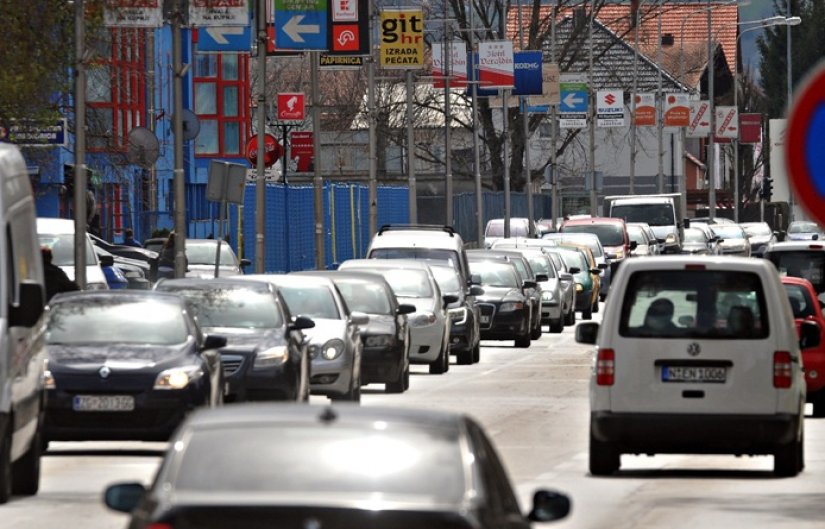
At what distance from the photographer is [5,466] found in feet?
49.7

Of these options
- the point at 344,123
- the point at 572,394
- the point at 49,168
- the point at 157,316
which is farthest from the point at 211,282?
the point at 344,123

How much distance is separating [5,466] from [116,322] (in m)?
4.83

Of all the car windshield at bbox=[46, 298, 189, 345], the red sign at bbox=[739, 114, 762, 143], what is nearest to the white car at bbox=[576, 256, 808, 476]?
the car windshield at bbox=[46, 298, 189, 345]

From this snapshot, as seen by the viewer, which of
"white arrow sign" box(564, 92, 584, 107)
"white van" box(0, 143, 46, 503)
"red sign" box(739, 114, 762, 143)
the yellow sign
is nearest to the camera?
"white van" box(0, 143, 46, 503)

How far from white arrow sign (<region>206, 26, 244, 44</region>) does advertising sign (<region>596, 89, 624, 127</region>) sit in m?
39.0

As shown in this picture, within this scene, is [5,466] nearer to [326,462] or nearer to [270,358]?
[270,358]

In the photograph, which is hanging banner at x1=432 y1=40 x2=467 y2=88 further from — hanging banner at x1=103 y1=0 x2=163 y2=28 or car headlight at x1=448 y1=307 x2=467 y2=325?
hanging banner at x1=103 y1=0 x2=163 y2=28

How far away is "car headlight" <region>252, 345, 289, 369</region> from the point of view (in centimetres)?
2206

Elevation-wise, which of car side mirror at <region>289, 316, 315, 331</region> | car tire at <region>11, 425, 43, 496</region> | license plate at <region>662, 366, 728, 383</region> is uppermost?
license plate at <region>662, 366, 728, 383</region>

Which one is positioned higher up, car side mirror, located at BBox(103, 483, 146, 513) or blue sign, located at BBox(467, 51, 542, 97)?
blue sign, located at BBox(467, 51, 542, 97)

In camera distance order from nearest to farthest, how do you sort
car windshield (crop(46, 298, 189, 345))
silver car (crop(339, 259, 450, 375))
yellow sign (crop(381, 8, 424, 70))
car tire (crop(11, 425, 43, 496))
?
1. car tire (crop(11, 425, 43, 496))
2. car windshield (crop(46, 298, 189, 345))
3. silver car (crop(339, 259, 450, 375))
4. yellow sign (crop(381, 8, 424, 70))

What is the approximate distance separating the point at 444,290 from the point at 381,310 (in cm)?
659

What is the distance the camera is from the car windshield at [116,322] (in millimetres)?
19672

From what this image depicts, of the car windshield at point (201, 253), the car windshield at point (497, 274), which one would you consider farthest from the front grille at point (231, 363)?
the car windshield at point (201, 253)
